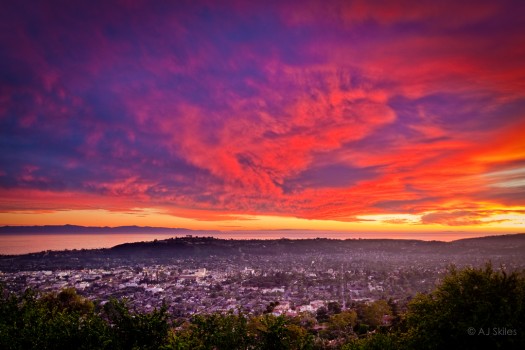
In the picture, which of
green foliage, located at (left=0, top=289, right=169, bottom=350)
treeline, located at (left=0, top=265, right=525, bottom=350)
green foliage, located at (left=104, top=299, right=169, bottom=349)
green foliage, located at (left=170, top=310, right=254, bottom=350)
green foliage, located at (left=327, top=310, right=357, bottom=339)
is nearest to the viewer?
treeline, located at (left=0, top=265, right=525, bottom=350)

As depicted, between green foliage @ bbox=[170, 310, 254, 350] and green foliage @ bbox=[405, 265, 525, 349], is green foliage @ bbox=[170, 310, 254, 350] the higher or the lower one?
the lower one

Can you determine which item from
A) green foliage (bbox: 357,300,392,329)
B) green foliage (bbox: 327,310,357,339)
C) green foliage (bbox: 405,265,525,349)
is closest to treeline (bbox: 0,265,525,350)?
green foliage (bbox: 405,265,525,349)

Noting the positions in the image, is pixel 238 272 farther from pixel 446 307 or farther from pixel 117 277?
pixel 446 307

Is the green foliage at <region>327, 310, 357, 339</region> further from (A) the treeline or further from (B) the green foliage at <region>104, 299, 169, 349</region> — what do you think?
(B) the green foliage at <region>104, 299, 169, 349</region>

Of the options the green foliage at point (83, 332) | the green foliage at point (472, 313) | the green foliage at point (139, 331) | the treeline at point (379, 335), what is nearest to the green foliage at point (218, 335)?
the treeline at point (379, 335)

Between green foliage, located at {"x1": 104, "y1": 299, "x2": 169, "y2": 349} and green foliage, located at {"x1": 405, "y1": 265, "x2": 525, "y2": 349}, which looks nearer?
green foliage, located at {"x1": 405, "y1": 265, "x2": 525, "y2": 349}

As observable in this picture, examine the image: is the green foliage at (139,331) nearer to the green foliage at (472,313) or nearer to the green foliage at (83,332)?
the green foliage at (83,332)

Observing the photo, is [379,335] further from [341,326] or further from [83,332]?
[341,326]

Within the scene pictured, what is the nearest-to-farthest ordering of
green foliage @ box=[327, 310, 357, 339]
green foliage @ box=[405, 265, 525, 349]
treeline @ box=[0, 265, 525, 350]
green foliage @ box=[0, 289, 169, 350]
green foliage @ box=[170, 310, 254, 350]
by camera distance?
green foliage @ box=[405, 265, 525, 349] < treeline @ box=[0, 265, 525, 350] < green foliage @ box=[0, 289, 169, 350] < green foliage @ box=[170, 310, 254, 350] < green foliage @ box=[327, 310, 357, 339]

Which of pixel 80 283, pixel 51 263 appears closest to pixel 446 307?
pixel 80 283

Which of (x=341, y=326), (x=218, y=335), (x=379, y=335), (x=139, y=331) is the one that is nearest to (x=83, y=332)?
(x=139, y=331)

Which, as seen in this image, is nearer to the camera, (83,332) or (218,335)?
(83,332)
